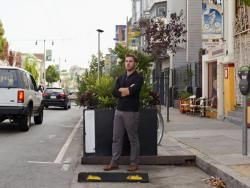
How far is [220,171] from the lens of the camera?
7.64 m

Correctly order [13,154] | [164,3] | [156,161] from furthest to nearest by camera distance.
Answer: [164,3] < [13,154] < [156,161]

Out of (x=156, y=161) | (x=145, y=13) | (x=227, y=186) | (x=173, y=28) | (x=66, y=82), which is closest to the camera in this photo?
(x=227, y=186)

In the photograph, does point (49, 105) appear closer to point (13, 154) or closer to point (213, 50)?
point (213, 50)

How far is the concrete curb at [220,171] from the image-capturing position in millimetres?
6835

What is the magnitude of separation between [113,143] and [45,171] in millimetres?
1257

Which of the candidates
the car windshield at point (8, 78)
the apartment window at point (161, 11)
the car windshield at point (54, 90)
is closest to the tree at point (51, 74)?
the apartment window at point (161, 11)

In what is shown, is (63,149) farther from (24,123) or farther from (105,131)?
(24,123)

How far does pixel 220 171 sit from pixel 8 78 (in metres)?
8.28

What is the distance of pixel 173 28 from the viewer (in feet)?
75.3

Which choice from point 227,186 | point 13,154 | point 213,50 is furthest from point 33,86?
point 227,186

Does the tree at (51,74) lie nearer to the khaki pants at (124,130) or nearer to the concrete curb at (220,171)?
the concrete curb at (220,171)

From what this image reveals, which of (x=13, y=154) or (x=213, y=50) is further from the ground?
(x=213, y=50)

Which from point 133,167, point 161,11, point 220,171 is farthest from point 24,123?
point 161,11

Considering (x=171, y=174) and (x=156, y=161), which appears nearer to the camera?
(x=171, y=174)
